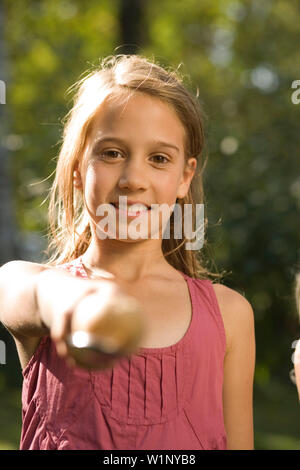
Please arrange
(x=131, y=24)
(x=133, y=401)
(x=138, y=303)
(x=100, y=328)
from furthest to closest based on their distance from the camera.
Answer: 1. (x=131, y=24)
2. (x=133, y=401)
3. (x=138, y=303)
4. (x=100, y=328)

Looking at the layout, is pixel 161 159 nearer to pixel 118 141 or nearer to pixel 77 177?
pixel 118 141

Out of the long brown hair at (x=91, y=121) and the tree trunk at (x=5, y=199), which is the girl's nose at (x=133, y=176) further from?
the tree trunk at (x=5, y=199)

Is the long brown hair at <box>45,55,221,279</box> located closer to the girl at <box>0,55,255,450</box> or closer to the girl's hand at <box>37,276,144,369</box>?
the girl at <box>0,55,255,450</box>

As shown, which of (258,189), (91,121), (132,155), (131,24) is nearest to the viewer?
(132,155)

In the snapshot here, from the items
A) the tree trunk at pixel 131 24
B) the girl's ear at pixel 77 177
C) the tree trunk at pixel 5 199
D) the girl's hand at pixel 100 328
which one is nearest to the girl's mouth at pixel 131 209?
the girl's ear at pixel 77 177

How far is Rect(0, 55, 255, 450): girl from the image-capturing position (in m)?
1.95

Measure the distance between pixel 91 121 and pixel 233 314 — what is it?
0.71m

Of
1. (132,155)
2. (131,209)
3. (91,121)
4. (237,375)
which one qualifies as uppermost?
(91,121)

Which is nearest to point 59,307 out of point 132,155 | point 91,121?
point 132,155

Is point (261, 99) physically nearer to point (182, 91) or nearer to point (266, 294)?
point (266, 294)

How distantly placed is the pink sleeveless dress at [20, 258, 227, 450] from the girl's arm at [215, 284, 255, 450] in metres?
0.10

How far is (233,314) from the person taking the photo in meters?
2.26

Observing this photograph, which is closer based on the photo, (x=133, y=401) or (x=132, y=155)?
(x=133, y=401)

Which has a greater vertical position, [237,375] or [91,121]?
[91,121]
